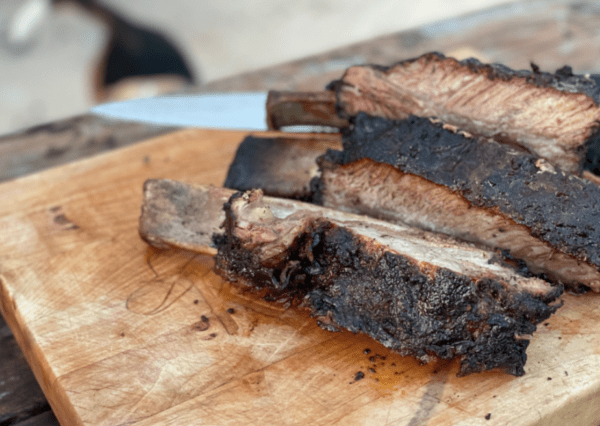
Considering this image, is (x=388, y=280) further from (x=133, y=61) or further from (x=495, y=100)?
(x=133, y=61)

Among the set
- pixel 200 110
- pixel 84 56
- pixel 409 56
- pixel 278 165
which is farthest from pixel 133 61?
pixel 278 165

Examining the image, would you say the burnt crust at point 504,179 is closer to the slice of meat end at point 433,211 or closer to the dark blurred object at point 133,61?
the slice of meat end at point 433,211

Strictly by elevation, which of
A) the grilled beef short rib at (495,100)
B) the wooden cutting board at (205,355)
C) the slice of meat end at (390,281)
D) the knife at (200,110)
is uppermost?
the grilled beef short rib at (495,100)

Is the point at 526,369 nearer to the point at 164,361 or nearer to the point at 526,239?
the point at 526,239

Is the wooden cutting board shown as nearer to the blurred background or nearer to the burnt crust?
the burnt crust

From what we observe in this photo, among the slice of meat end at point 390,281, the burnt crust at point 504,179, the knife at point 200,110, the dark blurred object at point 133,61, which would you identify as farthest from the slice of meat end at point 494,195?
the dark blurred object at point 133,61

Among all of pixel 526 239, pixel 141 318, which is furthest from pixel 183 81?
pixel 526 239
